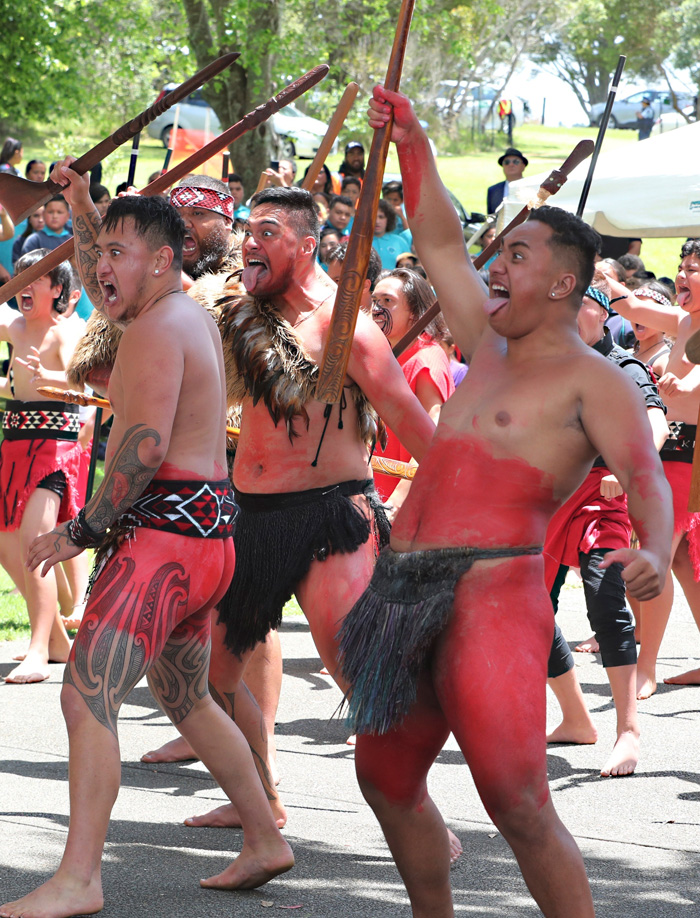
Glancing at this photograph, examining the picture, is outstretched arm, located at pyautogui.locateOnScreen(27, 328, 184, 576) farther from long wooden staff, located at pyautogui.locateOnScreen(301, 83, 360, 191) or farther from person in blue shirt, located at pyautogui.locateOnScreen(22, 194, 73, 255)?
person in blue shirt, located at pyautogui.locateOnScreen(22, 194, 73, 255)

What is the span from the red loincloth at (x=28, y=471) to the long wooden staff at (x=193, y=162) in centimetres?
188

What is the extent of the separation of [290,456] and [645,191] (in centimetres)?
697

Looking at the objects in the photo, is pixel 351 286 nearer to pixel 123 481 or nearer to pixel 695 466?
pixel 123 481

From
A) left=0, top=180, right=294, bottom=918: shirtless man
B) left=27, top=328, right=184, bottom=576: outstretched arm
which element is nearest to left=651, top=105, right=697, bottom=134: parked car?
left=0, top=180, right=294, bottom=918: shirtless man

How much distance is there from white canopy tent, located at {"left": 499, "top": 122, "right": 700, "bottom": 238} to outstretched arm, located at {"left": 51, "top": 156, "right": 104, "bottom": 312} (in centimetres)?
610

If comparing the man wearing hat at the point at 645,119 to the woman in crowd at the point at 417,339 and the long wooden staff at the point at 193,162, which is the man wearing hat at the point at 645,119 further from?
the long wooden staff at the point at 193,162

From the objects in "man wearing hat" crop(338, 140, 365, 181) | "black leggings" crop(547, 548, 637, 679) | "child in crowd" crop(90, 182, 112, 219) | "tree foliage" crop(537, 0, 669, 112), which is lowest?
"black leggings" crop(547, 548, 637, 679)

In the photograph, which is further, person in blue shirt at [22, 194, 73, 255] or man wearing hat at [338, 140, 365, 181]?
man wearing hat at [338, 140, 365, 181]

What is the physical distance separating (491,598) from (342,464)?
4.16ft

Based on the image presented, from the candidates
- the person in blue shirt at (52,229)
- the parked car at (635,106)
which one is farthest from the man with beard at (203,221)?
the parked car at (635,106)

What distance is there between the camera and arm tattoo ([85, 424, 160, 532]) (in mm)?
3152

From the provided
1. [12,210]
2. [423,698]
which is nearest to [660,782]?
[423,698]

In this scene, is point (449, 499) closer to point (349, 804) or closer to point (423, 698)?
point (423, 698)

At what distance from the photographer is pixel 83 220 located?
405 cm
